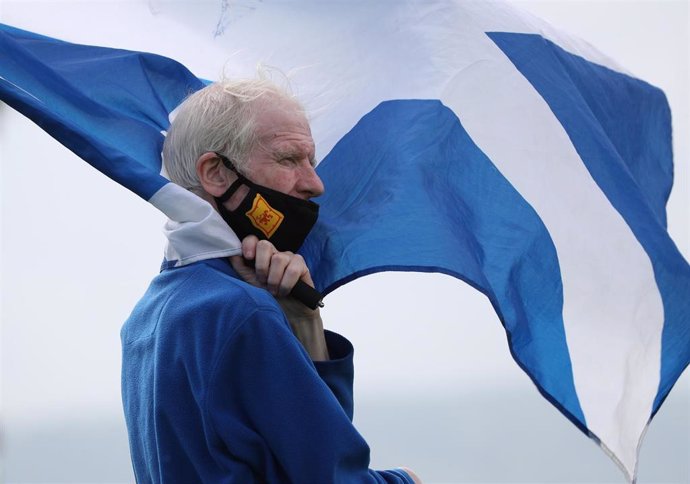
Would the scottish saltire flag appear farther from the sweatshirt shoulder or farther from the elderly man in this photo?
the sweatshirt shoulder

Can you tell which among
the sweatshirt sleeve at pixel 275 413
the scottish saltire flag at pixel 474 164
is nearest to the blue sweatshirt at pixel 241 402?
the sweatshirt sleeve at pixel 275 413

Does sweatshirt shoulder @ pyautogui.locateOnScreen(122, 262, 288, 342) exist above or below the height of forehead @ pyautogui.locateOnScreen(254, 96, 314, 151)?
below

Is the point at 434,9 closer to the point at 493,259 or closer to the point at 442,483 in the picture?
the point at 493,259

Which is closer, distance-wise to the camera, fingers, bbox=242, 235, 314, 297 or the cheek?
fingers, bbox=242, 235, 314, 297

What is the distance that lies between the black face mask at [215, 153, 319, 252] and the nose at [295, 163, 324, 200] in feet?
0.11

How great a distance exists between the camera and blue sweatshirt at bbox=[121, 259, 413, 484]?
1.79 metres

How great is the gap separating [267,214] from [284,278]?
0.15 meters

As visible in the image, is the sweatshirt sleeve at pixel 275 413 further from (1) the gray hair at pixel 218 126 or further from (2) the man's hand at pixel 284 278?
(1) the gray hair at pixel 218 126

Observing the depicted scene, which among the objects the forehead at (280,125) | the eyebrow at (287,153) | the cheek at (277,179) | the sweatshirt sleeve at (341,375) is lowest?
the sweatshirt sleeve at (341,375)

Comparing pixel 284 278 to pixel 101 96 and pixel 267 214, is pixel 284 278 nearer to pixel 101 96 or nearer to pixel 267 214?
pixel 267 214

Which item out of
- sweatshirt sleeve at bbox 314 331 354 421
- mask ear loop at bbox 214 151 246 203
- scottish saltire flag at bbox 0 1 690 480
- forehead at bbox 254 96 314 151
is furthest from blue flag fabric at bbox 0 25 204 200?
sweatshirt sleeve at bbox 314 331 354 421

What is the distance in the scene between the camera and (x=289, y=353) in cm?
181

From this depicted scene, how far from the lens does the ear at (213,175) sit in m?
2.08

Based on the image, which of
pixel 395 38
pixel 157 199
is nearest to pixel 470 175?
pixel 395 38
